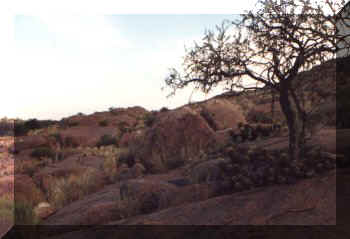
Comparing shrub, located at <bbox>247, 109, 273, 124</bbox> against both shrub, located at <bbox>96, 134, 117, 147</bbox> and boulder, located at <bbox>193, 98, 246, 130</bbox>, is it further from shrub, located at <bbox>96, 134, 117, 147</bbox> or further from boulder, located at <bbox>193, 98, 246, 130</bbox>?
shrub, located at <bbox>96, 134, 117, 147</bbox>

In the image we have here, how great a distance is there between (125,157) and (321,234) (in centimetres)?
801

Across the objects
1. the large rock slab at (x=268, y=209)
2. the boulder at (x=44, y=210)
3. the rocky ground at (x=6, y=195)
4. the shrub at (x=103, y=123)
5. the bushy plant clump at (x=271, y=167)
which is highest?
the shrub at (x=103, y=123)

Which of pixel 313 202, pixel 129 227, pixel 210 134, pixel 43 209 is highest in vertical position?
pixel 210 134

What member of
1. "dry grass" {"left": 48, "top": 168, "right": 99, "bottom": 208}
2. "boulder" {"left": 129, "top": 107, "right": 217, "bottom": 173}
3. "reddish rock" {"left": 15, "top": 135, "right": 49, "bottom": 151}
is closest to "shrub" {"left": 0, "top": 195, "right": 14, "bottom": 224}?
"dry grass" {"left": 48, "top": 168, "right": 99, "bottom": 208}

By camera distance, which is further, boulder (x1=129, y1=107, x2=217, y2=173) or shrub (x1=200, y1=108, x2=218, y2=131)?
shrub (x1=200, y1=108, x2=218, y2=131)

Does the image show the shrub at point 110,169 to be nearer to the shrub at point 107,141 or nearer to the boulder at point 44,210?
the boulder at point 44,210

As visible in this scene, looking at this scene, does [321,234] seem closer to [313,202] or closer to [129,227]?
[313,202]

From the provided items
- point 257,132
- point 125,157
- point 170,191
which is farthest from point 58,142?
point 170,191

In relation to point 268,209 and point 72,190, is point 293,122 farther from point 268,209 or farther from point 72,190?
point 72,190

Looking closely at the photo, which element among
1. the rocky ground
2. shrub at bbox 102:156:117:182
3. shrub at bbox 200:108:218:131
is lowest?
the rocky ground

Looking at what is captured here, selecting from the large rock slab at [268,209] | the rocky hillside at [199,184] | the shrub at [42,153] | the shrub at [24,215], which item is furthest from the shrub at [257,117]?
the shrub at [24,215]

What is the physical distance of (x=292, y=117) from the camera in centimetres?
579

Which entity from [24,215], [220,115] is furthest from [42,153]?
[24,215]

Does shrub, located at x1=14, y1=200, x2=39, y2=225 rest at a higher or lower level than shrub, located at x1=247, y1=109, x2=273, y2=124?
lower
